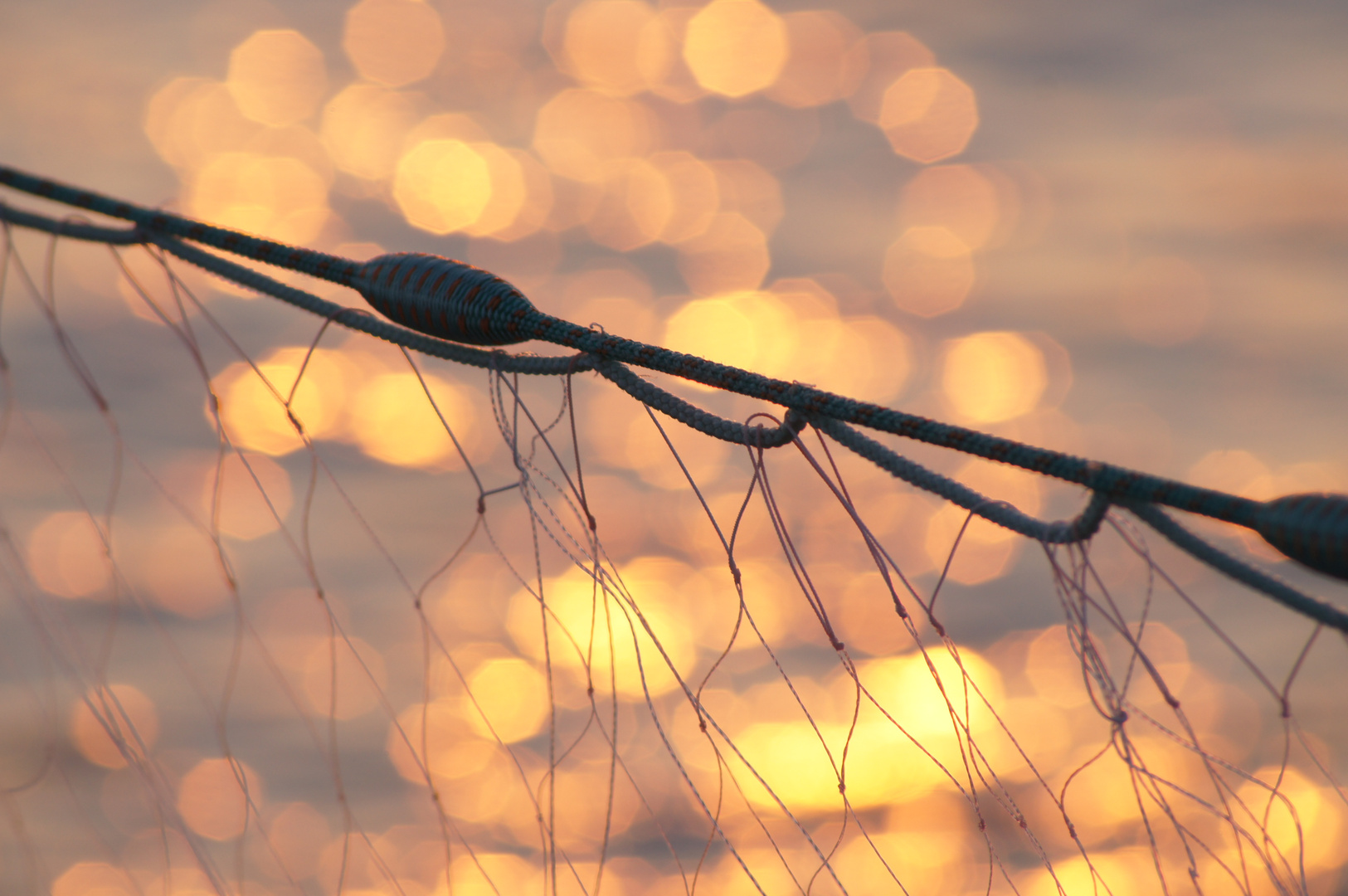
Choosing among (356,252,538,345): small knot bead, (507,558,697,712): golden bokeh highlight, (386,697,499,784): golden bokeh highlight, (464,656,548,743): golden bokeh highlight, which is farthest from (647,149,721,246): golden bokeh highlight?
(356,252,538,345): small knot bead

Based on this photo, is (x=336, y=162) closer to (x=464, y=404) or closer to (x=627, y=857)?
(x=464, y=404)

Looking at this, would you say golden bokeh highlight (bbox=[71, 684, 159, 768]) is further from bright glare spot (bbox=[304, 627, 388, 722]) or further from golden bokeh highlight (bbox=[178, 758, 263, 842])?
bright glare spot (bbox=[304, 627, 388, 722])

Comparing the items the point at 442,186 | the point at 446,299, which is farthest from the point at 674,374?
the point at 442,186

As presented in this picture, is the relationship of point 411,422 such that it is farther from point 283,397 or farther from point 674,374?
point 674,374

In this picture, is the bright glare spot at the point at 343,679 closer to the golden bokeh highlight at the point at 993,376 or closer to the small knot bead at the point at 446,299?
the small knot bead at the point at 446,299

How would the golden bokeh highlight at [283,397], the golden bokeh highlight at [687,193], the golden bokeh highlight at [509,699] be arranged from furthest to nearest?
the golden bokeh highlight at [687,193] → the golden bokeh highlight at [283,397] → the golden bokeh highlight at [509,699]

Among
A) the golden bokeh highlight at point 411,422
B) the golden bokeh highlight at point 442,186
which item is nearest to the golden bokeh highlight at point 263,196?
the golden bokeh highlight at point 442,186

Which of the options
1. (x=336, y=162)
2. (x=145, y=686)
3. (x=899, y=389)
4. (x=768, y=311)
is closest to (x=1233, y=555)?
(x=145, y=686)
